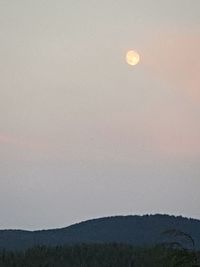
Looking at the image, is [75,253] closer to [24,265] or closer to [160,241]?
[24,265]

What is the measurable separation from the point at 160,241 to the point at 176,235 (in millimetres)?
1198

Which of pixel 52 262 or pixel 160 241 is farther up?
pixel 52 262

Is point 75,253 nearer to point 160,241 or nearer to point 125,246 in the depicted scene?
point 125,246

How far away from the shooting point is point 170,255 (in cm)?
732

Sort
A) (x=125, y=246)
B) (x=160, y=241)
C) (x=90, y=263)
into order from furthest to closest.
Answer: (x=125, y=246) < (x=90, y=263) < (x=160, y=241)

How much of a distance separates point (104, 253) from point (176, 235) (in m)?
168

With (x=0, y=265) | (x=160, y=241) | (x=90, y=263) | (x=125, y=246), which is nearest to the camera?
(x=160, y=241)

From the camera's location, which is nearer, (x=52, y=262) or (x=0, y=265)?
(x=0, y=265)

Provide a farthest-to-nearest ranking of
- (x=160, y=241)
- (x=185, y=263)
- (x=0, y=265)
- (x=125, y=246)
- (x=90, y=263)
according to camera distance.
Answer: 1. (x=125, y=246)
2. (x=90, y=263)
3. (x=0, y=265)
4. (x=160, y=241)
5. (x=185, y=263)

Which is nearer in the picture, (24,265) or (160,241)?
(160,241)

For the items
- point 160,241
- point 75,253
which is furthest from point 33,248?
point 160,241

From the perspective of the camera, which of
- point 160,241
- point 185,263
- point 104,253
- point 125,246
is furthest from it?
point 125,246

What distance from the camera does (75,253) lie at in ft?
575

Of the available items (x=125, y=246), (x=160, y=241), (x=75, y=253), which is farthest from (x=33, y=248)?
(x=160, y=241)
